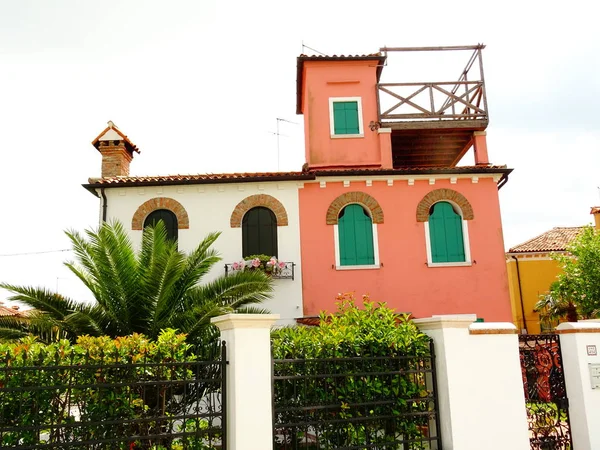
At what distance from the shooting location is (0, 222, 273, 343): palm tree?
9.76 meters

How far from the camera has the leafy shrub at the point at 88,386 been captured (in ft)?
18.2

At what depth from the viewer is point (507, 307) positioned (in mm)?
15289

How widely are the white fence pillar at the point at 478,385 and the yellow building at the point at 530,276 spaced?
22457 millimetres

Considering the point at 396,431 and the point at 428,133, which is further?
the point at 428,133

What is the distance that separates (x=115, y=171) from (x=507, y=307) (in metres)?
12.1

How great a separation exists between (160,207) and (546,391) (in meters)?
10.8

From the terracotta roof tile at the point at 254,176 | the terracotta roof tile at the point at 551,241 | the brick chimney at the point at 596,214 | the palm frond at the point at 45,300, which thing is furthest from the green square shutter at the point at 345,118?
the brick chimney at the point at 596,214

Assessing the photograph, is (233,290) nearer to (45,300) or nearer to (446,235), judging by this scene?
(45,300)

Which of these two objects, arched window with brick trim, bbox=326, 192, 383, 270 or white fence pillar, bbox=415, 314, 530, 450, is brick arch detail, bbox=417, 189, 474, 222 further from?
white fence pillar, bbox=415, 314, 530, 450

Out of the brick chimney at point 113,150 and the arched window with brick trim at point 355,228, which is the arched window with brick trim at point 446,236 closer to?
the arched window with brick trim at point 355,228

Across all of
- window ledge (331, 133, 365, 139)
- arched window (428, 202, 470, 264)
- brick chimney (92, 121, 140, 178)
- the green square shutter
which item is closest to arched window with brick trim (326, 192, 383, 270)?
arched window (428, 202, 470, 264)

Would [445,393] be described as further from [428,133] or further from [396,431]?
[428,133]

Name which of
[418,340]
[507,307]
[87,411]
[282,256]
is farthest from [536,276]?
[87,411]

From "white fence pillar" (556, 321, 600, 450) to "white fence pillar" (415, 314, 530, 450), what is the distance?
40.5 inches
